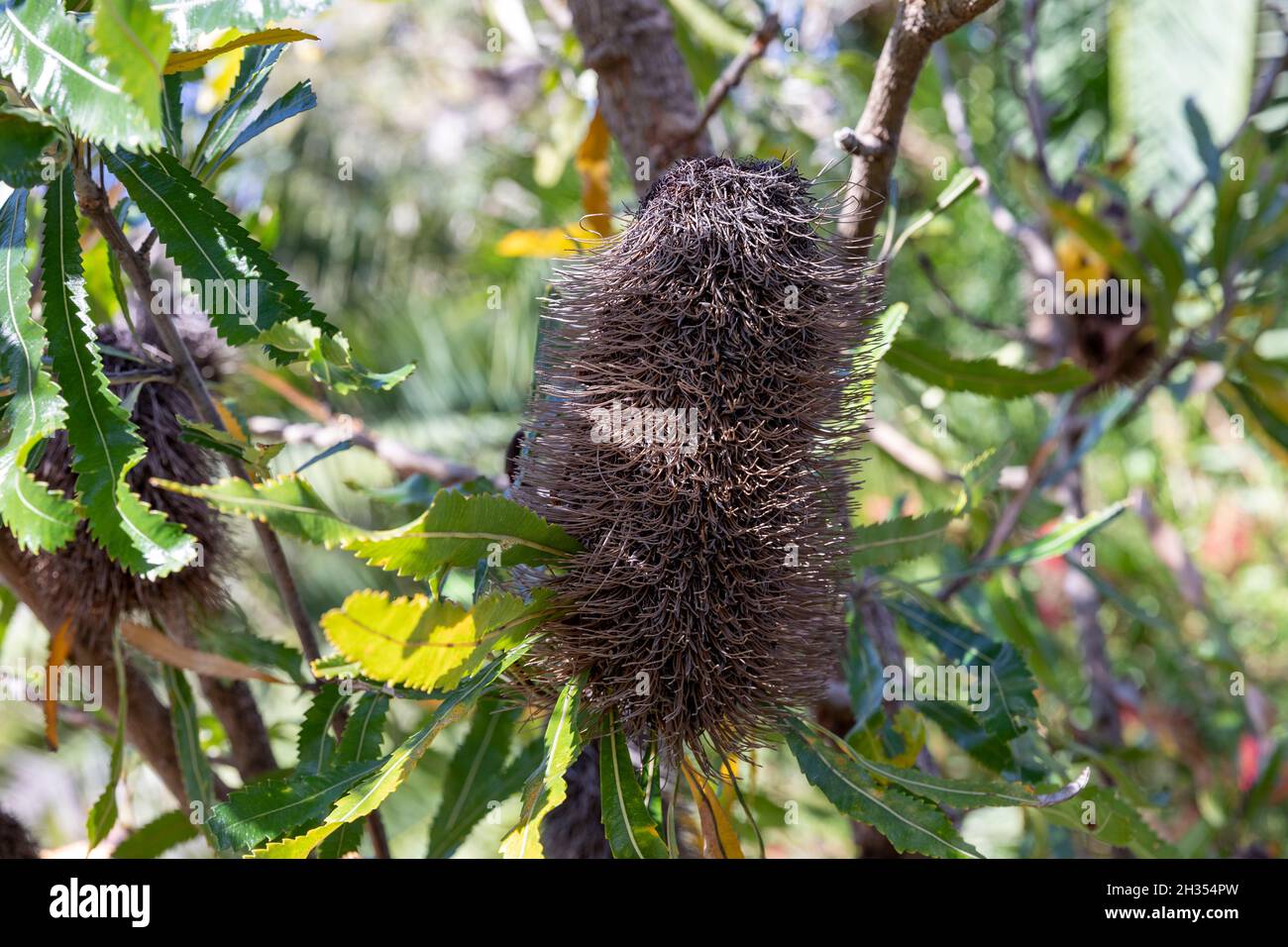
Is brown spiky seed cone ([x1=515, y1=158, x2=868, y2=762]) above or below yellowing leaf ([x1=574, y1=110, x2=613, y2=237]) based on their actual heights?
below

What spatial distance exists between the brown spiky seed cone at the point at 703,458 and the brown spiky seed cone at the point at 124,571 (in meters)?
0.59

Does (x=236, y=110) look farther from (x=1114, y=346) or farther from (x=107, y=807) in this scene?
(x=1114, y=346)

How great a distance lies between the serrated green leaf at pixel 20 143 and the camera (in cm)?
86

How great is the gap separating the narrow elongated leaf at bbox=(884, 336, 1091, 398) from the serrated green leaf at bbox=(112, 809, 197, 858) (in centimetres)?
122

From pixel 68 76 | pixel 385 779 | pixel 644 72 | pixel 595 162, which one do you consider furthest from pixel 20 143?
pixel 595 162

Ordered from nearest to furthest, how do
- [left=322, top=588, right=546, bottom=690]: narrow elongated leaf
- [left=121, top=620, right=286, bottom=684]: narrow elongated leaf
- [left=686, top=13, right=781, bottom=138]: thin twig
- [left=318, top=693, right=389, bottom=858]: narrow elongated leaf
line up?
1. [left=322, top=588, right=546, bottom=690]: narrow elongated leaf
2. [left=318, top=693, right=389, bottom=858]: narrow elongated leaf
3. [left=121, top=620, right=286, bottom=684]: narrow elongated leaf
4. [left=686, top=13, right=781, bottom=138]: thin twig

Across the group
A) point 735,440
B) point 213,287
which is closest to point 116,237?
point 213,287

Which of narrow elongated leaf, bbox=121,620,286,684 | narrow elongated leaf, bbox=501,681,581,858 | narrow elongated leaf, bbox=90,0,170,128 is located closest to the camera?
narrow elongated leaf, bbox=90,0,170,128

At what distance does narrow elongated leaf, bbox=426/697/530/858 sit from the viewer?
147 cm

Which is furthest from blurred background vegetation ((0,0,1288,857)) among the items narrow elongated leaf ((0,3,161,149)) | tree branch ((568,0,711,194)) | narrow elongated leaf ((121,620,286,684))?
narrow elongated leaf ((0,3,161,149))

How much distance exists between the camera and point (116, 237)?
3.57 feet

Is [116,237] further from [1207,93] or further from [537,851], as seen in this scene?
[1207,93]

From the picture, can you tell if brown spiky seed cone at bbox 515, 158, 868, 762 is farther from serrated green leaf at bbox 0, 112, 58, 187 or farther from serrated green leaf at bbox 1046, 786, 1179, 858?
Answer: serrated green leaf at bbox 0, 112, 58, 187
